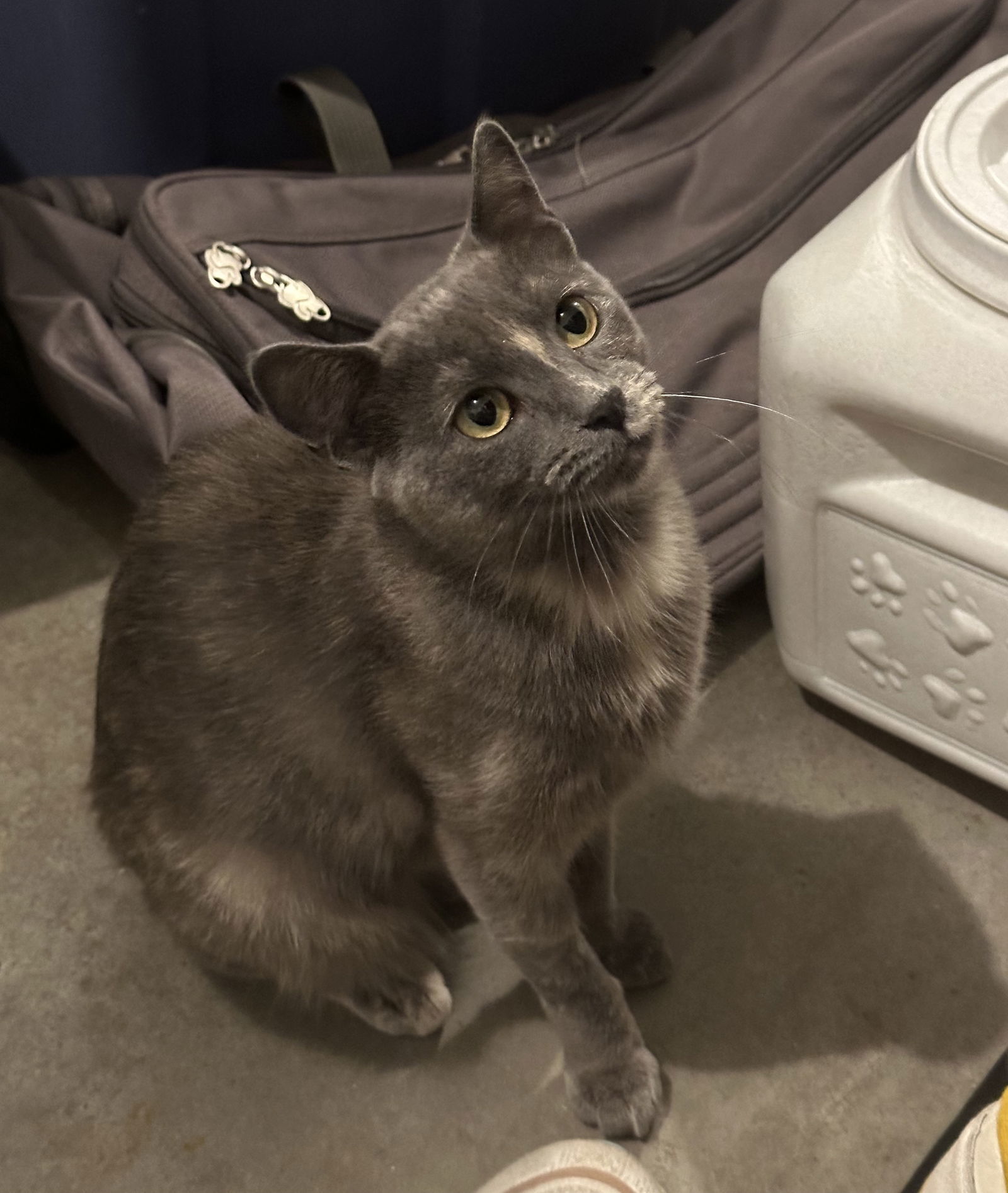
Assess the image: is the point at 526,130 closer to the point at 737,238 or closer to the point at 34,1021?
the point at 737,238

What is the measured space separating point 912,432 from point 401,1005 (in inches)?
29.3

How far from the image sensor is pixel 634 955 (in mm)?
1116

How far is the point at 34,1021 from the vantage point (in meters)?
1.15

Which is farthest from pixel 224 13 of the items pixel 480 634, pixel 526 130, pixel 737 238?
pixel 480 634

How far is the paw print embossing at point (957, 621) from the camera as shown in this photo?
1052mm

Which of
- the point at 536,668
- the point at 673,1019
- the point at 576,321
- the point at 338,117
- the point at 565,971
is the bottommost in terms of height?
the point at 673,1019

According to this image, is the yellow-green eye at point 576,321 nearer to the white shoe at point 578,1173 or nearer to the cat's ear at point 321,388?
the cat's ear at point 321,388

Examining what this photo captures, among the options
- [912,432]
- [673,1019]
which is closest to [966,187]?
[912,432]

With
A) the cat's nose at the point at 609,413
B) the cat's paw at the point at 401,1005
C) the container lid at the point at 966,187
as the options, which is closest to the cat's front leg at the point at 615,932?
the cat's paw at the point at 401,1005

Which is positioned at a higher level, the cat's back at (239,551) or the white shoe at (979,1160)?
the cat's back at (239,551)

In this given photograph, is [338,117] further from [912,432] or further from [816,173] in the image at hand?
[912,432]

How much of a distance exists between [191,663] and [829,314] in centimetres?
65

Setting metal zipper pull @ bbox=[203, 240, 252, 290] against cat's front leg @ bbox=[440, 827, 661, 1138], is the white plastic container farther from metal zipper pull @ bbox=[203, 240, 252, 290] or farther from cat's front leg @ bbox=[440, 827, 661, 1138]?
metal zipper pull @ bbox=[203, 240, 252, 290]

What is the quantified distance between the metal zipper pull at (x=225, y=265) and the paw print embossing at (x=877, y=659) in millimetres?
803
